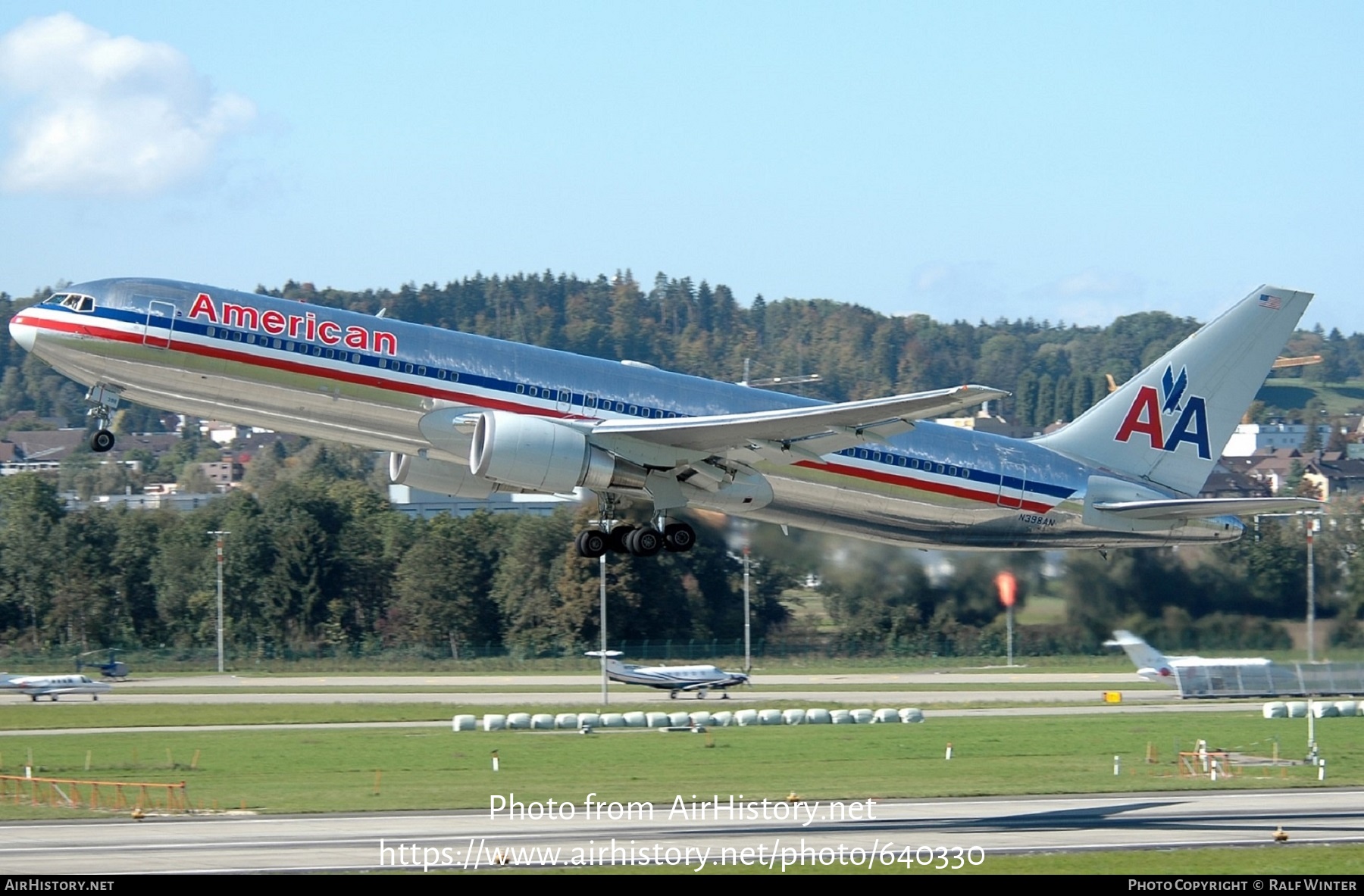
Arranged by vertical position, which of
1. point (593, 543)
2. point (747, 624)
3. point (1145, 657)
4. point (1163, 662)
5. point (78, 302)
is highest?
→ point (78, 302)

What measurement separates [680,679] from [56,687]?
25.6 metres

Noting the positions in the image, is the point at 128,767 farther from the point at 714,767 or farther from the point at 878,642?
the point at 878,642

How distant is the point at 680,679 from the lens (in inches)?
2579

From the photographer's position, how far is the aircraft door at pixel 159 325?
33.1 meters

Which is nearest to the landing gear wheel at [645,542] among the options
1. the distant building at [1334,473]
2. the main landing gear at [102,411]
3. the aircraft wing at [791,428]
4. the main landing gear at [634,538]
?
the main landing gear at [634,538]

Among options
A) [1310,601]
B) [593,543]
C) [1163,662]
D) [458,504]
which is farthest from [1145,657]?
[458,504]

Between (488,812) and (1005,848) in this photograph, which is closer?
(1005,848)

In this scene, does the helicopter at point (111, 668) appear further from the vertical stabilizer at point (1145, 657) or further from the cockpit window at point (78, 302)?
the cockpit window at point (78, 302)

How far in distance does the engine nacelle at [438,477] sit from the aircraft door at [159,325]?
6074 mm

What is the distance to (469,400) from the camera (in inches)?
1355

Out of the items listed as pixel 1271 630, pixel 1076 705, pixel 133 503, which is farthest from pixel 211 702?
pixel 133 503

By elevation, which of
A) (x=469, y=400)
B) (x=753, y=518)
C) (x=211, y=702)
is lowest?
(x=211, y=702)

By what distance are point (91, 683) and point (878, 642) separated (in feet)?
107

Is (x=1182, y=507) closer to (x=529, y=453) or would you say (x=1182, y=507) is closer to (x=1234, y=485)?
(x=529, y=453)
